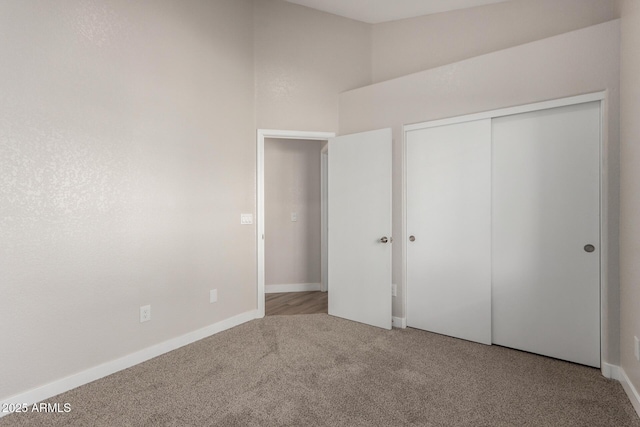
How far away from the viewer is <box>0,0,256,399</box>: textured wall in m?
1.90

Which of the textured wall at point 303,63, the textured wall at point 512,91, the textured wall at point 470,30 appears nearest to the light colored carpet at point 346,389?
the textured wall at point 512,91

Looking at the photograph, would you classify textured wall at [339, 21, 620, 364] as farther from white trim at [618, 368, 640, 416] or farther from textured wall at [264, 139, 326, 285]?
textured wall at [264, 139, 326, 285]

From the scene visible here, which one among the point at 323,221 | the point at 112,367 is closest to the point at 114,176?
the point at 112,367

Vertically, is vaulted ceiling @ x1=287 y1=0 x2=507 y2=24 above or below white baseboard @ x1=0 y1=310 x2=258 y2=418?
above

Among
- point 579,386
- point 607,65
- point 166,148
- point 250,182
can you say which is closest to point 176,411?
point 166,148

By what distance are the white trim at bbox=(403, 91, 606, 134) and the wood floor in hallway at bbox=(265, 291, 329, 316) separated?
225 cm

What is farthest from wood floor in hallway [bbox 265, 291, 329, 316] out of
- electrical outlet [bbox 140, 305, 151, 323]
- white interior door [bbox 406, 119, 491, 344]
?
electrical outlet [bbox 140, 305, 151, 323]

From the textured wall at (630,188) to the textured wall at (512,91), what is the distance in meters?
0.07

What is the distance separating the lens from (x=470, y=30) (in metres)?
3.26

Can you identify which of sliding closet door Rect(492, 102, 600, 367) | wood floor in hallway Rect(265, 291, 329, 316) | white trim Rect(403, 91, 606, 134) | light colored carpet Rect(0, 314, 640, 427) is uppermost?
white trim Rect(403, 91, 606, 134)

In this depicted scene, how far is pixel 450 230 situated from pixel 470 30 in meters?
2.00

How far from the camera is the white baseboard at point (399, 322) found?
3.24 m

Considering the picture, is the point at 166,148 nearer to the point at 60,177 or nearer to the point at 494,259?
the point at 60,177

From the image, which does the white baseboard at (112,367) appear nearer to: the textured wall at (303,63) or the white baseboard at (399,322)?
the white baseboard at (399,322)
